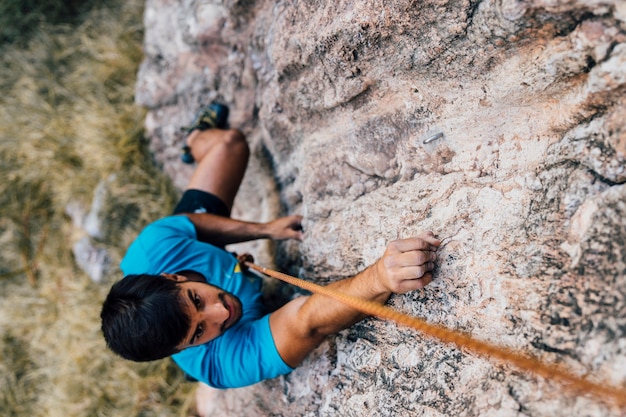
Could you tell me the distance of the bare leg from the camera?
7.48ft

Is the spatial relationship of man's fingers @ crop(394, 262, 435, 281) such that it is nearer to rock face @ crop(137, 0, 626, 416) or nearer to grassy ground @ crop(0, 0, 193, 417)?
rock face @ crop(137, 0, 626, 416)

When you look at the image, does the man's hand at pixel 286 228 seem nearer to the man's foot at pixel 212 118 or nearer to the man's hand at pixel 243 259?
the man's hand at pixel 243 259

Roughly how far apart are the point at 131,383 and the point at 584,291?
8.36ft

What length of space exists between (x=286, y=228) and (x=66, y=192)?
75.9 inches

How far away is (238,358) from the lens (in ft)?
5.82

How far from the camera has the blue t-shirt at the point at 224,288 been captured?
175cm

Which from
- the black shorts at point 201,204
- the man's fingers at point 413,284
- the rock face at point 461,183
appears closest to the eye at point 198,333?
the rock face at point 461,183

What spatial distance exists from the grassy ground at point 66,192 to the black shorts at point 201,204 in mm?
723

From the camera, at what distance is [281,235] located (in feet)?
6.51

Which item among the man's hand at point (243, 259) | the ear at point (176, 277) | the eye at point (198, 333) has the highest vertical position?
the ear at point (176, 277)

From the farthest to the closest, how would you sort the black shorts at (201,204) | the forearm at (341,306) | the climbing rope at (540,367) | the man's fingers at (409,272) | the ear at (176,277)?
the black shorts at (201,204)
the ear at (176,277)
the forearm at (341,306)
the man's fingers at (409,272)
the climbing rope at (540,367)

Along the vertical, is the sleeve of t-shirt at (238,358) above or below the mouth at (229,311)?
below

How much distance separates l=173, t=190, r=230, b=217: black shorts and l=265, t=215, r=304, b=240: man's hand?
1.13 feet

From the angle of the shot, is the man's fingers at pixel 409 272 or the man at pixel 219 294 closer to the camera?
the man's fingers at pixel 409 272
